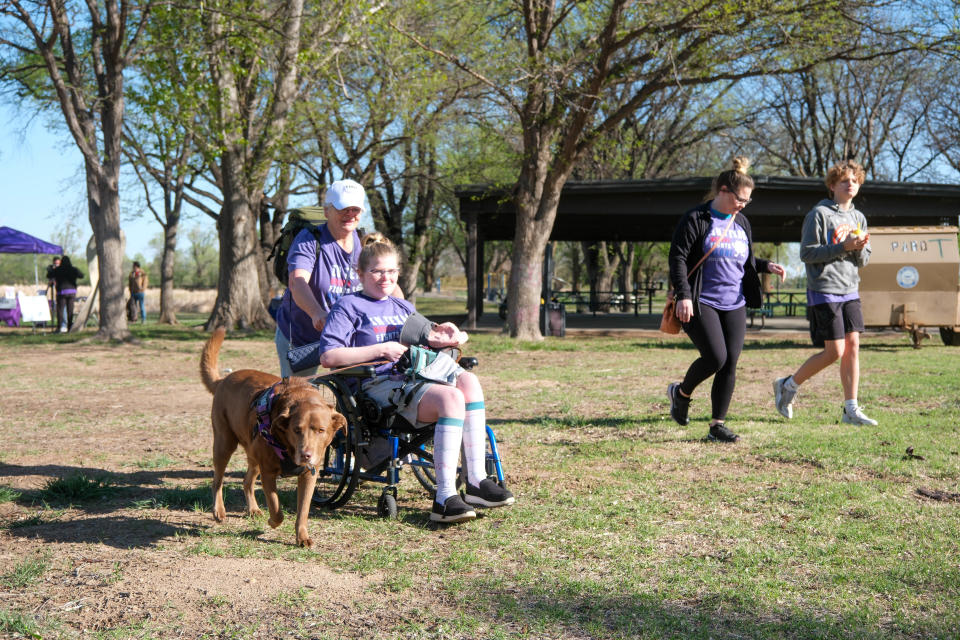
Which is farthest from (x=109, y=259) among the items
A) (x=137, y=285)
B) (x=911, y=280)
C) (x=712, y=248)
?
(x=911, y=280)

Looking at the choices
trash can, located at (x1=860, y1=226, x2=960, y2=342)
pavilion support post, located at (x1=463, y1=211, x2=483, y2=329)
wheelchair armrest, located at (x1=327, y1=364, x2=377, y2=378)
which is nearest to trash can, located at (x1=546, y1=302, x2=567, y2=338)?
pavilion support post, located at (x1=463, y1=211, x2=483, y2=329)

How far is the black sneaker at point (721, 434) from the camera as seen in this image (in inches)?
233

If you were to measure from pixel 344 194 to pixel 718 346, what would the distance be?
2.98 metres

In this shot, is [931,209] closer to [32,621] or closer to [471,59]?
[471,59]

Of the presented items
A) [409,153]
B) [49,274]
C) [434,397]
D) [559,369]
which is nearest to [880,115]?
[409,153]

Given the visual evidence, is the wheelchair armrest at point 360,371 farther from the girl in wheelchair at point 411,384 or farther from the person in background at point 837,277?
the person in background at point 837,277

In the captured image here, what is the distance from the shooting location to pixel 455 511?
13.0ft

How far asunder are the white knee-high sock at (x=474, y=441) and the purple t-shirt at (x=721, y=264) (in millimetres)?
2509

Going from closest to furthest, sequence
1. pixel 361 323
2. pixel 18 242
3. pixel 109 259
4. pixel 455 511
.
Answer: pixel 455 511 → pixel 361 323 → pixel 109 259 → pixel 18 242

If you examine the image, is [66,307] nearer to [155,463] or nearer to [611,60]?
[611,60]

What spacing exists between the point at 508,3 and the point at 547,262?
6.44m

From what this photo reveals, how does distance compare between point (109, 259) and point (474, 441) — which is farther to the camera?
point (109, 259)

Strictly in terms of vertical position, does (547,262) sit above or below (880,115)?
below

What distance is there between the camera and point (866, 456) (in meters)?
5.30
